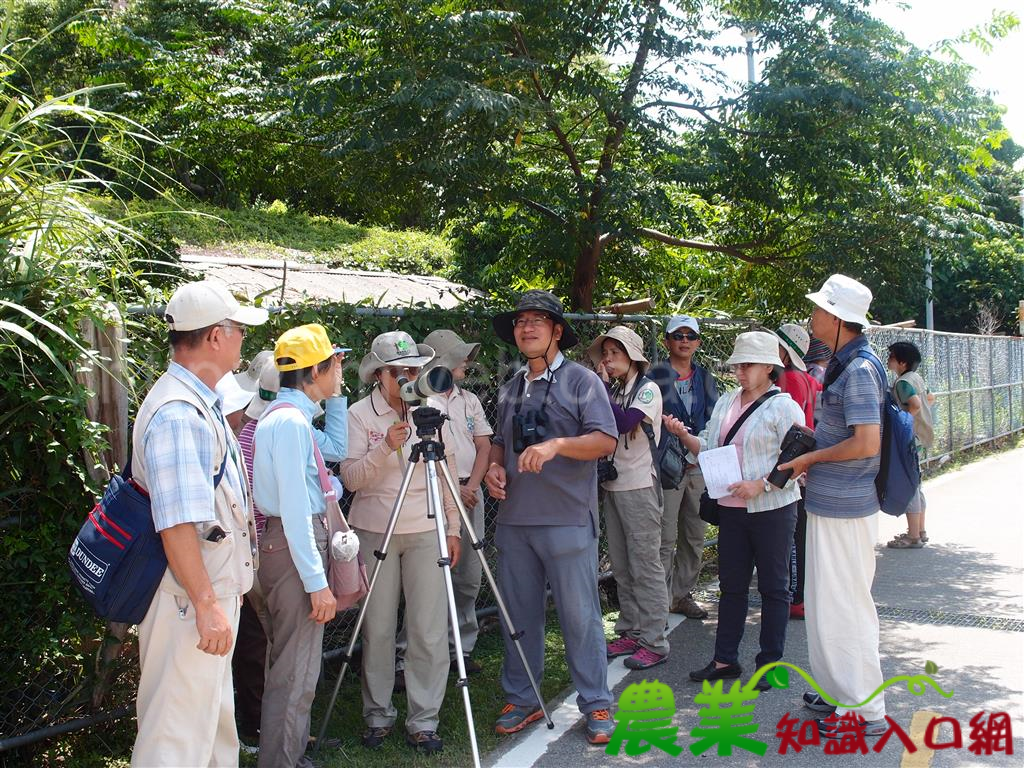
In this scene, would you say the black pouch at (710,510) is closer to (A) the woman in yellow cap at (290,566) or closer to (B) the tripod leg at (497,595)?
(B) the tripod leg at (497,595)

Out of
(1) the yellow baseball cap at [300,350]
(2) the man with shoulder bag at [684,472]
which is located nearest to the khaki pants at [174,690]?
(1) the yellow baseball cap at [300,350]

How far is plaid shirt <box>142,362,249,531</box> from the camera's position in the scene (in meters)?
3.11

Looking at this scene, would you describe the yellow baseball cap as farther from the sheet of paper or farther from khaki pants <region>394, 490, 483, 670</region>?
the sheet of paper

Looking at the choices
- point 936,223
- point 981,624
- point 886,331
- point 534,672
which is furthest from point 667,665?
point 886,331

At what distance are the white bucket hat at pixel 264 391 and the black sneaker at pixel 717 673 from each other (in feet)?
9.33

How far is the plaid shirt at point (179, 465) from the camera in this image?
10.2 ft

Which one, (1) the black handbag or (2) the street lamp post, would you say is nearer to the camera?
(1) the black handbag

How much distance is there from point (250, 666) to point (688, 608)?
10.9 feet

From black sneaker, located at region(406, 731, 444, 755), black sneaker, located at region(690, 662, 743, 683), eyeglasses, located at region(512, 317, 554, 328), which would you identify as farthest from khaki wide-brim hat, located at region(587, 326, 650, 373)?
black sneaker, located at region(406, 731, 444, 755)

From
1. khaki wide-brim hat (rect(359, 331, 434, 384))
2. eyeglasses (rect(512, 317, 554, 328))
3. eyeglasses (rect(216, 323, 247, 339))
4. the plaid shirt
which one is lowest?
the plaid shirt

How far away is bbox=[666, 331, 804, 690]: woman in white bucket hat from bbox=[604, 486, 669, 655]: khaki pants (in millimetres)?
430

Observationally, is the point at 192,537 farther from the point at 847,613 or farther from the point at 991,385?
the point at 991,385

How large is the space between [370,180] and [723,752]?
4575 mm

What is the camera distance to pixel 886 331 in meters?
12.1
